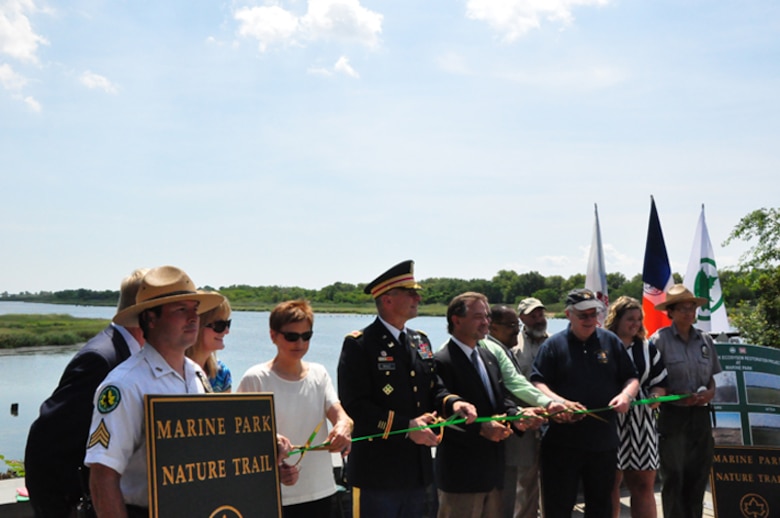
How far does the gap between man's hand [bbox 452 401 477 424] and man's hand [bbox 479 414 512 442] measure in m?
0.23

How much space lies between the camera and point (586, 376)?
5.17m

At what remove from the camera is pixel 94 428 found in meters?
2.52

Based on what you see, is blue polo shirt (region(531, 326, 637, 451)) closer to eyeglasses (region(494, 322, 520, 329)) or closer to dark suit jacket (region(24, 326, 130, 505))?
eyeglasses (region(494, 322, 520, 329))

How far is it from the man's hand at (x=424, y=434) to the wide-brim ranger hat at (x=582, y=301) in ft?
5.13

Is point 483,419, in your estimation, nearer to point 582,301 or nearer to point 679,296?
point 582,301

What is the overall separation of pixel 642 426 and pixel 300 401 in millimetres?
3053

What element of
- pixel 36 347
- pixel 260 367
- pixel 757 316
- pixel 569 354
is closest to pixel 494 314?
pixel 569 354

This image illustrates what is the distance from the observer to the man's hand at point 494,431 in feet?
14.8

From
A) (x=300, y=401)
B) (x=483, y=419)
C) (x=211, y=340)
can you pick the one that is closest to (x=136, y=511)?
(x=300, y=401)

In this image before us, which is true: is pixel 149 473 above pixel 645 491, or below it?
above

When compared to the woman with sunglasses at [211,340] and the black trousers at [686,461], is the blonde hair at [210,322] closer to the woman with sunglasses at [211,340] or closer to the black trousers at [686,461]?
the woman with sunglasses at [211,340]

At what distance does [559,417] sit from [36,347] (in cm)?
2408

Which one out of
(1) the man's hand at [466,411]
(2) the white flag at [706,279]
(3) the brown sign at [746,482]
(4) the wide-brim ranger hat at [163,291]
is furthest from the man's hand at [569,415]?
(2) the white flag at [706,279]

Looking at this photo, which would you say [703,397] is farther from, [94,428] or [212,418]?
[94,428]
